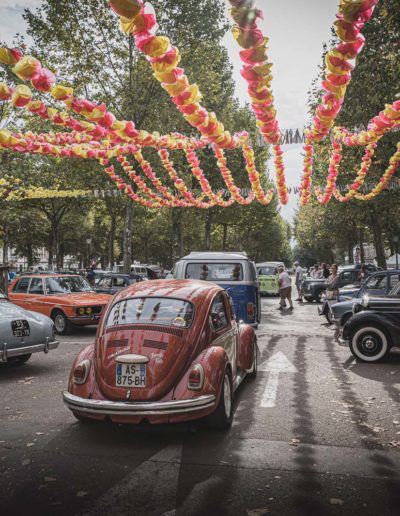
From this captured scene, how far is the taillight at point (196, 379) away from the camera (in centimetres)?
477

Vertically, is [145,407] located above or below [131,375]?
below

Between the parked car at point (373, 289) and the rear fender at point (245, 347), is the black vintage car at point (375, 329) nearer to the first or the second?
the parked car at point (373, 289)

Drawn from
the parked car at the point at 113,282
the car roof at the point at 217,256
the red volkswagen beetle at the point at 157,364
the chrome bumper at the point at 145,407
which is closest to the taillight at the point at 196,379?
the red volkswagen beetle at the point at 157,364

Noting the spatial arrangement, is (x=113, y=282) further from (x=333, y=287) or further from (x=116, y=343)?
(x=116, y=343)

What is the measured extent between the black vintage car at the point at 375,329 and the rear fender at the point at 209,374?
4760mm

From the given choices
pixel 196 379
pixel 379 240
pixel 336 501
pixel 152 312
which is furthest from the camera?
pixel 379 240

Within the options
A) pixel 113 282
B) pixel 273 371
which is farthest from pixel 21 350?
pixel 113 282

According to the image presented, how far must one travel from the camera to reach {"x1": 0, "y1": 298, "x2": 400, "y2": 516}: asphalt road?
358cm

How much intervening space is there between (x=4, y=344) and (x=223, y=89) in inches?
1238

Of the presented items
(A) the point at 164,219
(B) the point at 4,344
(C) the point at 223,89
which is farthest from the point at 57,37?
(A) the point at 164,219

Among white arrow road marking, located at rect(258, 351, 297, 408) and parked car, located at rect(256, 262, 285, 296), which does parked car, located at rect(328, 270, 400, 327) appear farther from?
parked car, located at rect(256, 262, 285, 296)

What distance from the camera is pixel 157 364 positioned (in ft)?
15.9

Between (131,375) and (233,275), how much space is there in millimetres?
6772

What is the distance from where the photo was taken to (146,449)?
15.3 ft
